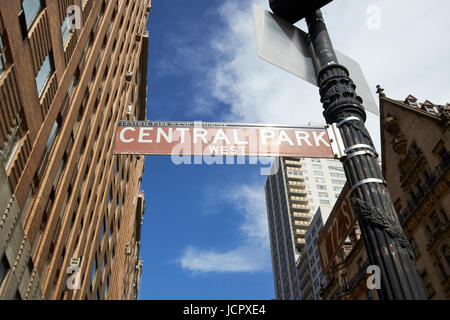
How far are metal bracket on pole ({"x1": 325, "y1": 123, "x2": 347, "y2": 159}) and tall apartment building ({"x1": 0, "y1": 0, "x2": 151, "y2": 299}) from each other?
1001cm

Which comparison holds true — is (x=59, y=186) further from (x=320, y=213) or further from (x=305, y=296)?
(x=305, y=296)

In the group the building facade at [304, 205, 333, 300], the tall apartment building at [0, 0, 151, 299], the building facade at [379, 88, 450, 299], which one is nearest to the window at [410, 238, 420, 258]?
the building facade at [379, 88, 450, 299]

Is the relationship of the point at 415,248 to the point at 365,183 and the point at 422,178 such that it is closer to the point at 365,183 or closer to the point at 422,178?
the point at 422,178

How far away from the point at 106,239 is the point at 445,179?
27.7 meters

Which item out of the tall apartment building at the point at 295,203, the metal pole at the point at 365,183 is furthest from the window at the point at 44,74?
the tall apartment building at the point at 295,203

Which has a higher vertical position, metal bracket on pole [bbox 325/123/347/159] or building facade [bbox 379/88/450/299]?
building facade [bbox 379/88/450/299]

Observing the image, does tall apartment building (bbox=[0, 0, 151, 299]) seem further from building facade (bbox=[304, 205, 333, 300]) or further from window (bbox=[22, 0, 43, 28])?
building facade (bbox=[304, 205, 333, 300])

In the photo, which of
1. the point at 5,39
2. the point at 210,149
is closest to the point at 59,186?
the point at 5,39

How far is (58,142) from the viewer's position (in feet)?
58.0

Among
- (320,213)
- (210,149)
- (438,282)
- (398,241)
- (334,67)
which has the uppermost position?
(320,213)

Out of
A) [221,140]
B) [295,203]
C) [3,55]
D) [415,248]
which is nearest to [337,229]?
[221,140]

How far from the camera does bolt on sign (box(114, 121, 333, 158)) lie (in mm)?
5387

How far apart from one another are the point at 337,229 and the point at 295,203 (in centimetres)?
11944

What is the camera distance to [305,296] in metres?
96.8
